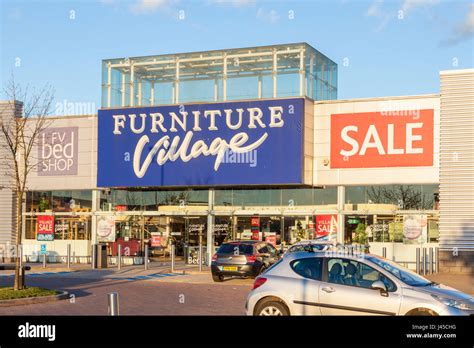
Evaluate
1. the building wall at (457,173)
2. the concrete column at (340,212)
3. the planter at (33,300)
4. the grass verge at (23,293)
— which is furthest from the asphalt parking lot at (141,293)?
the building wall at (457,173)

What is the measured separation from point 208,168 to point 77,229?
8.61 m

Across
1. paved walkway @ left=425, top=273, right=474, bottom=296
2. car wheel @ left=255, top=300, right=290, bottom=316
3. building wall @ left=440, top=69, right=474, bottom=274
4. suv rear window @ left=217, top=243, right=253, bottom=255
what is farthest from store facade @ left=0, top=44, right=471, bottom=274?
car wheel @ left=255, top=300, right=290, bottom=316

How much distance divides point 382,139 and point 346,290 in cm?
2067

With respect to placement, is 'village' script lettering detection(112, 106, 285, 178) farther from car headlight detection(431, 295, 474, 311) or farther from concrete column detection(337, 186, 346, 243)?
car headlight detection(431, 295, 474, 311)

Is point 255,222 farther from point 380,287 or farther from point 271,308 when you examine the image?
point 380,287

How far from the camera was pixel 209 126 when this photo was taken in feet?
116

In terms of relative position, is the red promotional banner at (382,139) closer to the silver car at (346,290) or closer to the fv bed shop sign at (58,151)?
the fv bed shop sign at (58,151)

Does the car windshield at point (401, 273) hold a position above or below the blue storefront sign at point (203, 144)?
below

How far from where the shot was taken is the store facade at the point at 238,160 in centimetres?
3303

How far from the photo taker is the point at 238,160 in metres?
35.0

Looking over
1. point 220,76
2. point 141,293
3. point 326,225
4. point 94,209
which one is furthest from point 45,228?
point 141,293

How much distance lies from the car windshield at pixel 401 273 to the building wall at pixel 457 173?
1816cm

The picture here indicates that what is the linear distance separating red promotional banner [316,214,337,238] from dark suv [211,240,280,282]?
24.0 ft
